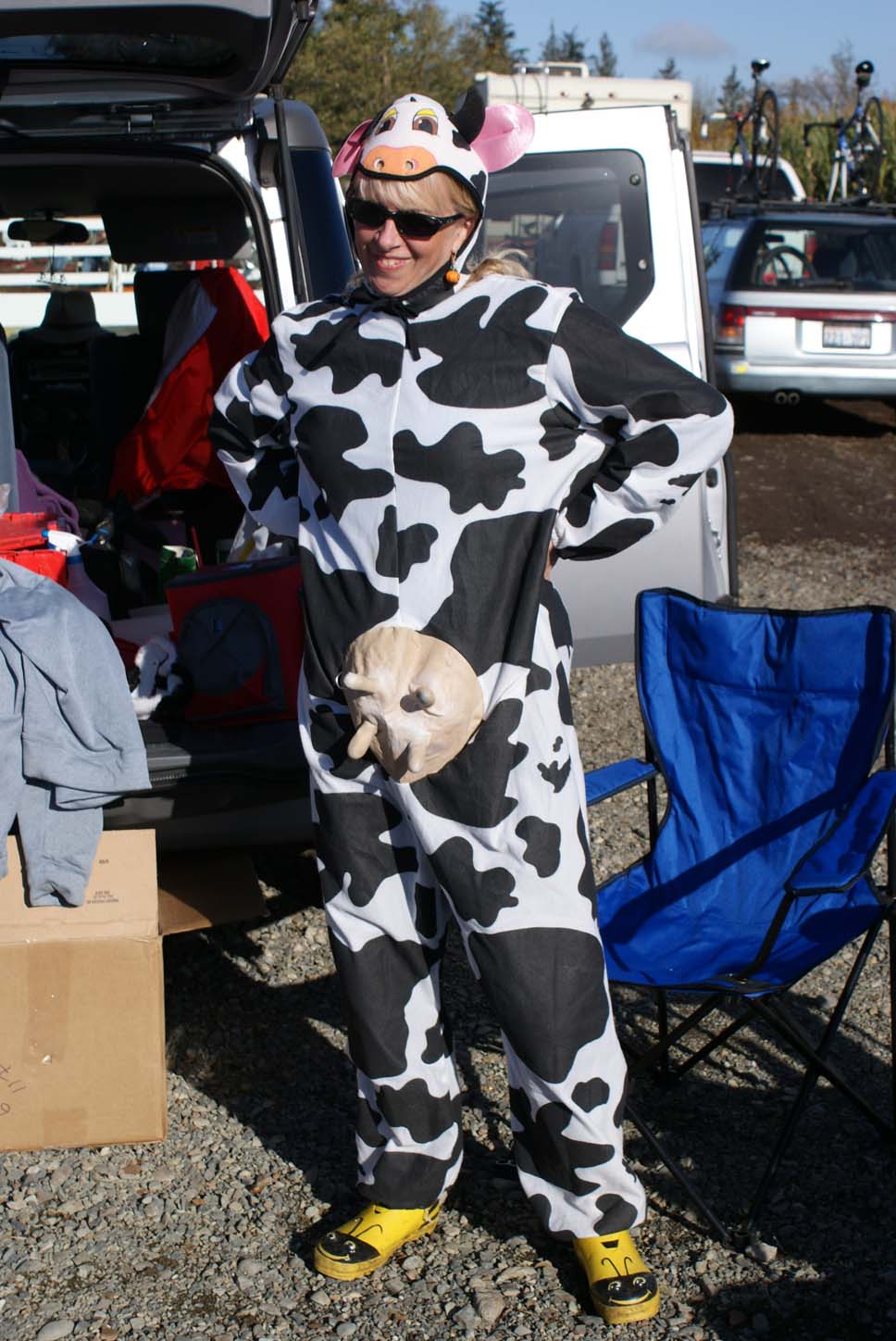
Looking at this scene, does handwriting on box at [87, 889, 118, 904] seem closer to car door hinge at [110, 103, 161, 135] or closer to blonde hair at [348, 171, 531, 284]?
blonde hair at [348, 171, 531, 284]

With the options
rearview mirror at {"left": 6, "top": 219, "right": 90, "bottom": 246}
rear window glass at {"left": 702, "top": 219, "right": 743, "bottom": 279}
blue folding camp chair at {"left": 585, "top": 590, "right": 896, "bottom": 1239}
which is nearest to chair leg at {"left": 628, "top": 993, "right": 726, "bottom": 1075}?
blue folding camp chair at {"left": 585, "top": 590, "right": 896, "bottom": 1239}

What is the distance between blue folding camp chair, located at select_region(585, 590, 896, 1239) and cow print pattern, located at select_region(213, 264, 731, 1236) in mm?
415

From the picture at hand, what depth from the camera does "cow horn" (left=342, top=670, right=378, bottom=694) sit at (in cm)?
227

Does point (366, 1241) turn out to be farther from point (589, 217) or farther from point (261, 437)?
point (589, 217)

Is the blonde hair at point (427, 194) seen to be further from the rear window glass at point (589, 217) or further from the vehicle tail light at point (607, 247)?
the vehicle tail light at point (607, 247)

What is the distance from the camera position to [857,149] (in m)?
15.3

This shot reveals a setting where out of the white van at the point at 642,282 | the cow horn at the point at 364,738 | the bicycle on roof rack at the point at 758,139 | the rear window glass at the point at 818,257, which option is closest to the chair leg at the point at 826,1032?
the cow horn at the point at 364,738

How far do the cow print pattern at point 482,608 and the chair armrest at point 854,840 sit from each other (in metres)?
0.65

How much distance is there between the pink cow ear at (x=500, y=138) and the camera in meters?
2.43

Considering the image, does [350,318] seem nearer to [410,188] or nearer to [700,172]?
[410,188]

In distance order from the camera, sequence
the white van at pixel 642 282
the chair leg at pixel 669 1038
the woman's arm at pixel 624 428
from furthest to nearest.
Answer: the white van at pixel 642 282, the chair leg at pixel 669 1038, the woman's arm at pixel 624 428

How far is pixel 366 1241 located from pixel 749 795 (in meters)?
1.28

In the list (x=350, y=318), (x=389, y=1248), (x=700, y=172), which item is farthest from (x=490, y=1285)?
(x=700, y=172)

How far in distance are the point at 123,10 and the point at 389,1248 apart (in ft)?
7.39
